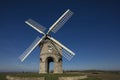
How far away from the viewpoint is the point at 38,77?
976 inches

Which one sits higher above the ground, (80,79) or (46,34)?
(46,34)

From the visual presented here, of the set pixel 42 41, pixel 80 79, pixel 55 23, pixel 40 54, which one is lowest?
pixel 80 79

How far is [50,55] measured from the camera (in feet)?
102

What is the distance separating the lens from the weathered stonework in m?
31.2

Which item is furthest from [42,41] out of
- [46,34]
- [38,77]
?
[38,77]

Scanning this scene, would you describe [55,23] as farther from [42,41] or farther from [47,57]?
[47,57]

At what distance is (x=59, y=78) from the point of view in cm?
2522

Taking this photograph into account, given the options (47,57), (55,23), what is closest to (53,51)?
(47,57)

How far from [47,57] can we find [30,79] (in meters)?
7.52

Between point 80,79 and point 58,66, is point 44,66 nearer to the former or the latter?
point 58,66

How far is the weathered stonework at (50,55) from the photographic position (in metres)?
31.2

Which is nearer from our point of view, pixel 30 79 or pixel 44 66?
pixel 30 79

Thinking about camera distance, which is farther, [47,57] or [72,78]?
[47,57]

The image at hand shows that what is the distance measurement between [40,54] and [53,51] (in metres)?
2.97
